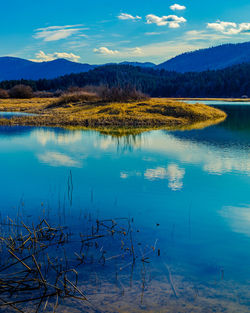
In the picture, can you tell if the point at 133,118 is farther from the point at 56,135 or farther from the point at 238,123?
the point at 238,123

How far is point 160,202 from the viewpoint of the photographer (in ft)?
41.7

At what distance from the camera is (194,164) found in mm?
18922

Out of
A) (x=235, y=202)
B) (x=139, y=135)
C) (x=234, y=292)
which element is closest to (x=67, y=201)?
(x=235, y=202)

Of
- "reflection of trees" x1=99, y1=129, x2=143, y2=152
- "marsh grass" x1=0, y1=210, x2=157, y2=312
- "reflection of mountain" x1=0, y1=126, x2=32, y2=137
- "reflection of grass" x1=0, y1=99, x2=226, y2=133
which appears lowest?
"marsh grass" x1=0, y1=210, x2=157, y2=312

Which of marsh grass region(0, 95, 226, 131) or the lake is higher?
marsh grass region(0, 95, 226, 131)

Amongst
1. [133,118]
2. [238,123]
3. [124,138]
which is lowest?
[124,138]

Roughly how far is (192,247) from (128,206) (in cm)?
365

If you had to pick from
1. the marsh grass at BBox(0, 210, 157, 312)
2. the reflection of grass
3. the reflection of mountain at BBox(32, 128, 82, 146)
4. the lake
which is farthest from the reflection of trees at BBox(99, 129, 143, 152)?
the marsh grass at BBox(0, 210, 157, 312)

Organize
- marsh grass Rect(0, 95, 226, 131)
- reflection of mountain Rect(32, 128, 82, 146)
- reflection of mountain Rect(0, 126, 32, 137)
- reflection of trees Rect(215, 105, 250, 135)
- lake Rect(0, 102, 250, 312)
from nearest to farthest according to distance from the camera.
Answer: lake Rect(0, 102, 250, 312) → reflection of mountain Rect(32, 128, 82, 146) → reflection of mountain Rect(0, 126, 32, 137) → reflection of trees Rect(215, 105, 250, 135) → marsh grass Rect(0, 95, 226, 131)

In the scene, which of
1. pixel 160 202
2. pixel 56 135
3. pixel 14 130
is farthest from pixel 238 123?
pixel 160 202

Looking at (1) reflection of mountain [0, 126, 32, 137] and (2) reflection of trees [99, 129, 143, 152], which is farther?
(1) reflection of mountain [0, 126, 32, 137]

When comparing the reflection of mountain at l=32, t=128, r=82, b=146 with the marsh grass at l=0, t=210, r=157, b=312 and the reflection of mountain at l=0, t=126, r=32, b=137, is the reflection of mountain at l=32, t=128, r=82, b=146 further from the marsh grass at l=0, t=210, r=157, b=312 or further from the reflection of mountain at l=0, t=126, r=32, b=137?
the marsh grass at l=0, t=210, r=157, b=312

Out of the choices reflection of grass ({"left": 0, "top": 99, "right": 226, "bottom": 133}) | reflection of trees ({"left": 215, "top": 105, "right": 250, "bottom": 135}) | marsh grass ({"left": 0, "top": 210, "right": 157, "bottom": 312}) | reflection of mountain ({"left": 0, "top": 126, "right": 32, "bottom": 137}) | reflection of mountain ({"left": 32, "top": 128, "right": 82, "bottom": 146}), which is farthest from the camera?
reflection of grass ({"left": 0, "top": 99, "right": 226, "bottom": 133})

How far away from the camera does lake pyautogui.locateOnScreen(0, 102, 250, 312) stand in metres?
6.96
